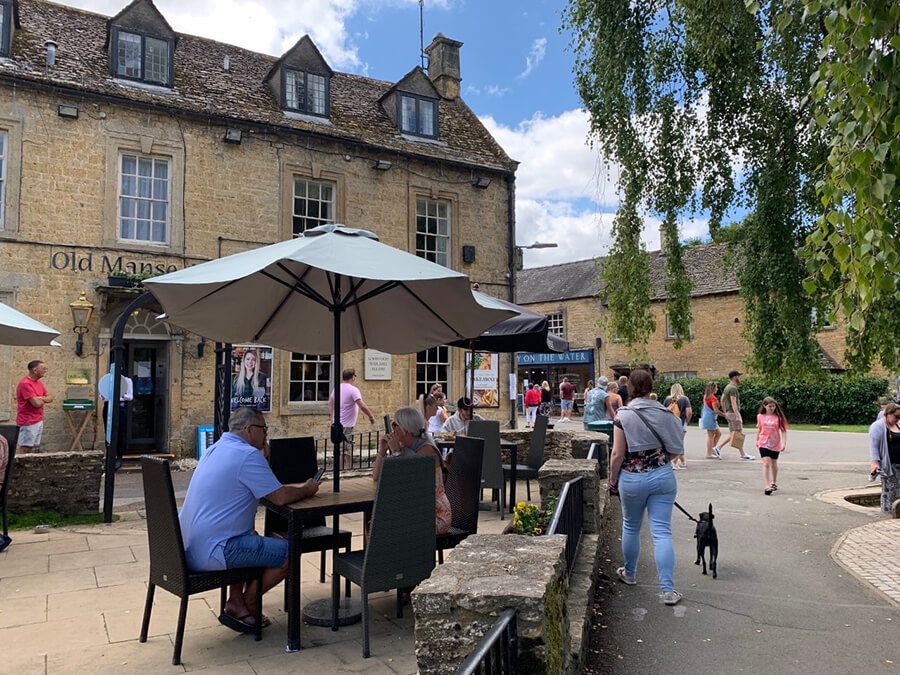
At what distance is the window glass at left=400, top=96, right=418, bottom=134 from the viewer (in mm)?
17188

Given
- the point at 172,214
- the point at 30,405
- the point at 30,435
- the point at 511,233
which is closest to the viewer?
the point at 30,405

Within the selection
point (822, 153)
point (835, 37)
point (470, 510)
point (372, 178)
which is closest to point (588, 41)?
point (822, 153)

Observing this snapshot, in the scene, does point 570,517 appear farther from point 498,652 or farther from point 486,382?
point 486,382

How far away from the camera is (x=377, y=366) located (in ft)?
51.7

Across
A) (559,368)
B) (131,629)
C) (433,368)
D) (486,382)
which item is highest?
(559,368)

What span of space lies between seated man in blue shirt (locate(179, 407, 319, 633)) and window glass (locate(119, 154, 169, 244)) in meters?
10.6

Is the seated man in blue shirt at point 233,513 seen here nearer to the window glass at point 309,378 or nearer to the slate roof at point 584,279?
the window glass at point 309,378

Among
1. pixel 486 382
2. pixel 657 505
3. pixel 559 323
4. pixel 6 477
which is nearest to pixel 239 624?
pixel 657 505

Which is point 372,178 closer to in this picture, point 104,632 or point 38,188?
point 38,188

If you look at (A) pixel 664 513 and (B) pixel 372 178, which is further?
(B) pixel 372 178

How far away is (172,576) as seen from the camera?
152 inches

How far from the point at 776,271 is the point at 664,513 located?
2.76m

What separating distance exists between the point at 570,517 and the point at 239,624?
2201 mm

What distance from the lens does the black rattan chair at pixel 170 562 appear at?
149 inches
